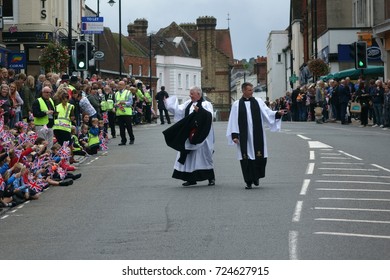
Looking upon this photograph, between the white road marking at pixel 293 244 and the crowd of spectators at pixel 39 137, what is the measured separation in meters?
5.64

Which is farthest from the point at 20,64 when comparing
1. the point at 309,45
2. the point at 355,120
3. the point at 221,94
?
the point at 221,94

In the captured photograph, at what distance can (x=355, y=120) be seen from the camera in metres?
53.1

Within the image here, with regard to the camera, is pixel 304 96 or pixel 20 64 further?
pixel 304 96

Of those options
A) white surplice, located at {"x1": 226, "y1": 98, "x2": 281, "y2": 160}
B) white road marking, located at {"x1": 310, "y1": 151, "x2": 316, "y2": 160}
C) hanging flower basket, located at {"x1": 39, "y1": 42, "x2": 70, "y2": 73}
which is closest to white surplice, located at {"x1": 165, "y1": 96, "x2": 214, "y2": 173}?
white surplice, located at {"x1": 226, "y1": 98, "x2": 281, "y2": 160}

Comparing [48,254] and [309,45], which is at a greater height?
[309,45]

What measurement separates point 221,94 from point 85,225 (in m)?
128

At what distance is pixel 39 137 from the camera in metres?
21.7

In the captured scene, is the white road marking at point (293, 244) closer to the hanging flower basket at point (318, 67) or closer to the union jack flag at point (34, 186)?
the union jack flag at point (34, 186)

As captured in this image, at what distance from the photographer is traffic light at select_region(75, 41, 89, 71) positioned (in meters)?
36.2

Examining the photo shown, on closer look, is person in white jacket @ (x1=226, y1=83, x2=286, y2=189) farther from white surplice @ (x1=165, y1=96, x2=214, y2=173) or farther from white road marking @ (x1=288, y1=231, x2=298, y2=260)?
white road marking @ (x1=288, y1=231, x2=298, y2=260)

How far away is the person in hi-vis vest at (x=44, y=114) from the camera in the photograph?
78.6 ft

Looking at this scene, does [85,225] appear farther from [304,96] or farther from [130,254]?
[304,96]

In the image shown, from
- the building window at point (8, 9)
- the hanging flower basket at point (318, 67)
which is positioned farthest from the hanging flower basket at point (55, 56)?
the hanging flower basket at point (318, 67)

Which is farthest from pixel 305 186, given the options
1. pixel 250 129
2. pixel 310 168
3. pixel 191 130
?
pixel 310 168
